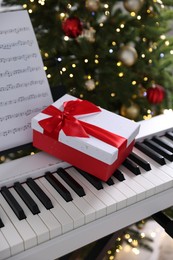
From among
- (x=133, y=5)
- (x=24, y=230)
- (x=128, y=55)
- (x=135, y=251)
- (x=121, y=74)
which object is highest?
(x=133, y=5)

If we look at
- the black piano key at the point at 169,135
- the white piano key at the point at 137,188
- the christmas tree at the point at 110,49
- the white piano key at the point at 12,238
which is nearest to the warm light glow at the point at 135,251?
the christmas tree at the point at 110,49

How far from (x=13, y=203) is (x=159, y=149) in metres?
0.54

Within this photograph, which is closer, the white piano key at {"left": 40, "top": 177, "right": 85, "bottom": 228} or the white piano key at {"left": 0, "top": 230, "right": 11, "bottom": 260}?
the white piano key at {"left": 0, "top": 230, "right": 11, "bottom": 260}

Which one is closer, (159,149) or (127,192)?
(127,192)

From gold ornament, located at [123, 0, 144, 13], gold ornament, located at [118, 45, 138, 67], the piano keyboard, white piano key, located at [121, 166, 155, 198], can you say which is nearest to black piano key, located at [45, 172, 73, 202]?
the piano keyboard

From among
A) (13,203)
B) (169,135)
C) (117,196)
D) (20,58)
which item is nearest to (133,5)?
(169,135)

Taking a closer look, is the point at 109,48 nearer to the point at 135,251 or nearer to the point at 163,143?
the point at 163,143

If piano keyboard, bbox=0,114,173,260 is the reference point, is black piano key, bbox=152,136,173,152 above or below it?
above

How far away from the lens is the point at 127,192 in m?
1.11

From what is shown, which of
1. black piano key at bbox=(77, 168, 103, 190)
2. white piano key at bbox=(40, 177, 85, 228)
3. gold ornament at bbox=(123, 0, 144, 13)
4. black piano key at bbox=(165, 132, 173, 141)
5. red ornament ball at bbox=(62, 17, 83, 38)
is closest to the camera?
white piano key at bbox=(40, 177, 85, 228)

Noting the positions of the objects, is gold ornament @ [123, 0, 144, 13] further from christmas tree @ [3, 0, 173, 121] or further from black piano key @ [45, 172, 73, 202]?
black piano key @ [45, 172, 73, 202]

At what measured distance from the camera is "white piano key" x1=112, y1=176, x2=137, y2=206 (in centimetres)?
110

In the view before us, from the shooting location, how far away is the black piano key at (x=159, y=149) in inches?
49.8

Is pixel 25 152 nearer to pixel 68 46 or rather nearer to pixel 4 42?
pixel 68 46
